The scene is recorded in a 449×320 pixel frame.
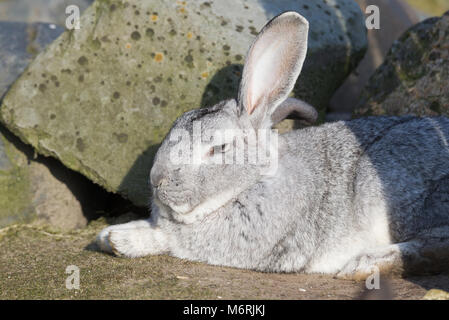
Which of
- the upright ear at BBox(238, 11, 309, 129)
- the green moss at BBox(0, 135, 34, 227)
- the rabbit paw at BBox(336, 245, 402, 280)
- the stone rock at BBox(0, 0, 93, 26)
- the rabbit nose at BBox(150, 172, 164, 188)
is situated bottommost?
the rabbit paw at BBox(336, 245, 402, 280)

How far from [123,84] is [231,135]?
2.11 metres

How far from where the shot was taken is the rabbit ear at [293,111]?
5.92 meters

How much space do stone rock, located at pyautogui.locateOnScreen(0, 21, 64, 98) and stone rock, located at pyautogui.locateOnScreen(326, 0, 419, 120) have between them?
4485 mm

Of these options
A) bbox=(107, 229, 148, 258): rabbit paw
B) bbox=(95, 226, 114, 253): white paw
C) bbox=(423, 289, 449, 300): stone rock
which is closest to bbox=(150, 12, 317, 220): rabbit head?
bbox=(107, 229, 148, 258): rabbit paw

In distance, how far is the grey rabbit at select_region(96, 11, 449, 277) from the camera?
492cm

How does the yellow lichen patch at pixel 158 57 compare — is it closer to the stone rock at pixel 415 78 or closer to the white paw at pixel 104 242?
the white paw at pixel 104 242

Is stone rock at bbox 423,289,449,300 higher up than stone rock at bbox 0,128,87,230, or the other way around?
stone rock at bbox 0,128,87,230

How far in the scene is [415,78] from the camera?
697 cm

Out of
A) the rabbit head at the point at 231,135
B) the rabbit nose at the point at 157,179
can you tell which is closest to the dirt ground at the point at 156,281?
the rabbit head at the point at 231,135

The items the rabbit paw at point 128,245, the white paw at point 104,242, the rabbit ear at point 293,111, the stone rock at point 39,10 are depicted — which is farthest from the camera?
the stone rock at point 39,10

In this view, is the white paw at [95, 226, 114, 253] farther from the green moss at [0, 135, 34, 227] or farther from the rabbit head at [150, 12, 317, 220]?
the green moss at [0, 135, 34, 227]

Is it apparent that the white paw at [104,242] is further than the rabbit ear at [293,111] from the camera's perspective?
Result: No

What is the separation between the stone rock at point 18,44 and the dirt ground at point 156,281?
105 inches
